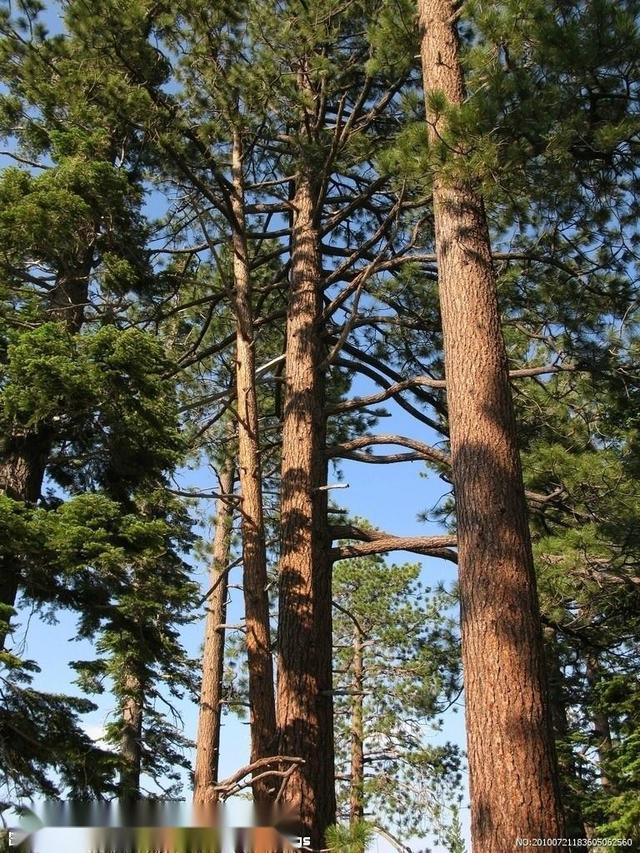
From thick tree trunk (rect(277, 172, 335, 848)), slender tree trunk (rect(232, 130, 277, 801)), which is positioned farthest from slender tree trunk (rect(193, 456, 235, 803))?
slender tree trunk (rect(232, 130, 277, 801))

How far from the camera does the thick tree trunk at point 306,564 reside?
6.07m

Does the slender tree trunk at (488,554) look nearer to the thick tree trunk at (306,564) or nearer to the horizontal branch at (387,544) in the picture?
the horizontal branch at (387,544)

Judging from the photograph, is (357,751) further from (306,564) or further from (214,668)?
(306,564)

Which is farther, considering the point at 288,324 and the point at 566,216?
the point at 288,324

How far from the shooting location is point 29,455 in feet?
21.7

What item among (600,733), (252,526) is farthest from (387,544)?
(600,733)

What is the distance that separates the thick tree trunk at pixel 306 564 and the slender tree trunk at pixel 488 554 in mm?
2549

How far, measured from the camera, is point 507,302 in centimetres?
746

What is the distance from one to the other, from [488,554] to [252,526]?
2.79 metres

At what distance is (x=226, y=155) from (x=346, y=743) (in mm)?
16646

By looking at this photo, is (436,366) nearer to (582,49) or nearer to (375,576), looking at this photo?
(582,49)

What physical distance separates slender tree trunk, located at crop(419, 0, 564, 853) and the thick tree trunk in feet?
8.36

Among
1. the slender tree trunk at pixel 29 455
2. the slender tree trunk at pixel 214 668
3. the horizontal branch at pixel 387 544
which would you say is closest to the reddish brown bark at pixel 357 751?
the slender tree trunk at pixel 214 668

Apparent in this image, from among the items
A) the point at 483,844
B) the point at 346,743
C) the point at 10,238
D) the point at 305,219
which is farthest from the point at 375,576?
the point at 483,844
